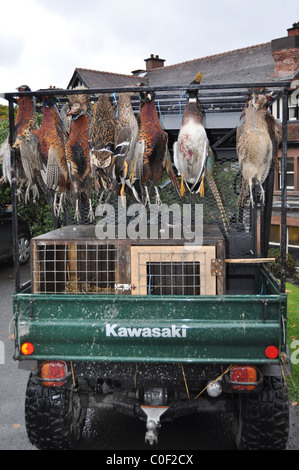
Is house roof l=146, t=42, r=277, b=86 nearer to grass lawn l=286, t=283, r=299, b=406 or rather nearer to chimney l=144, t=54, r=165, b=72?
chimney l=144, t=54, r=165, b=72

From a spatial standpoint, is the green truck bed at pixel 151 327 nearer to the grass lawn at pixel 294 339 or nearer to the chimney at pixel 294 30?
the grass lawn at pixel 294 339

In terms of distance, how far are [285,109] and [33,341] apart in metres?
2.49

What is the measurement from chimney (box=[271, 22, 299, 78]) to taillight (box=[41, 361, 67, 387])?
1981 centimetres

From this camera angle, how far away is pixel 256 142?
3.87 meters

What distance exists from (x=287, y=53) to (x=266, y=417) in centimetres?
2024

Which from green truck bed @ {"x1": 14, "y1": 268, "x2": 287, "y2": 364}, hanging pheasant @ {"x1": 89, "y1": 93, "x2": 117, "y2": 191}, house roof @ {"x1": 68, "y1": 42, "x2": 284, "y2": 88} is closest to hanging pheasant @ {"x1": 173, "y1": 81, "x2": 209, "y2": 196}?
hanging pheasant @ {"x1": 89, "y1": 93, "x2": 117, "y2": 191}

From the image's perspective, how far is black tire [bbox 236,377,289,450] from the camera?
3623 millimetres

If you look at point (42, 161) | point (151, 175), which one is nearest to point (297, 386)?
point (151, 175)

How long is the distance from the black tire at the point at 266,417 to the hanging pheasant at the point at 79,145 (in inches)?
79.8

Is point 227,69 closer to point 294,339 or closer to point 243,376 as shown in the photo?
point 294,339

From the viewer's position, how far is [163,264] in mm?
3924

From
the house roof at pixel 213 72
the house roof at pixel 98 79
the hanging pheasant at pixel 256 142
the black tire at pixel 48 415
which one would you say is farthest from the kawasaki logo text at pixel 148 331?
the house roof at pixel 98 79

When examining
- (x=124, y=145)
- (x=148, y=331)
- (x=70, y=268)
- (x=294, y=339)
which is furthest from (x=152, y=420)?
(x=294, y=339)
